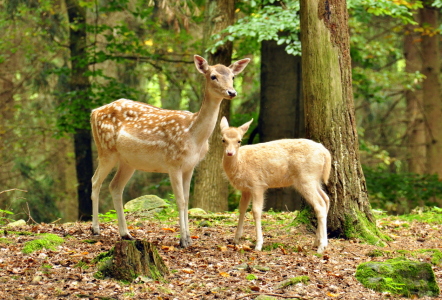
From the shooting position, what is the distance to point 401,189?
16000mm

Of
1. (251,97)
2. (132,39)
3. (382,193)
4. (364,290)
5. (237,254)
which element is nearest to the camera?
(364,290)

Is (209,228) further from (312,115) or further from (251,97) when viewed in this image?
(251,97)

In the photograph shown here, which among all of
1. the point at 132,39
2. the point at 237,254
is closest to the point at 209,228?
the point at 237,254

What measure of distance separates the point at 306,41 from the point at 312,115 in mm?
1056

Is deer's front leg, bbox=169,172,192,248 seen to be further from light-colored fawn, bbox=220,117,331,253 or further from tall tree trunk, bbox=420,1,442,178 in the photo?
tall tree trunk, bbox=420,1,442,178

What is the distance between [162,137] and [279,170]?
1.60 metres

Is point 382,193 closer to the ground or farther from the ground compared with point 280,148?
closer to the ground

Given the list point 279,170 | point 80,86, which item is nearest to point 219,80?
point 279,170

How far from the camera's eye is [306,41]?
312 inches

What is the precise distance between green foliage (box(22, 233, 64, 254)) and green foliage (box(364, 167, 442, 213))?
11057 millimetres

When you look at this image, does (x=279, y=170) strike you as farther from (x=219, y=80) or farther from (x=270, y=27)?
(x=270, y=27)

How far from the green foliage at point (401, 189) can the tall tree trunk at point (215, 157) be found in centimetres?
580

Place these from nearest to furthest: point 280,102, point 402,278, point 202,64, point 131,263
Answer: point 131,263 → point 402,278 → point 202,64 → point 280,102

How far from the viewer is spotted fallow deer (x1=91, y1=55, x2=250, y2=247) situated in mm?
7240
